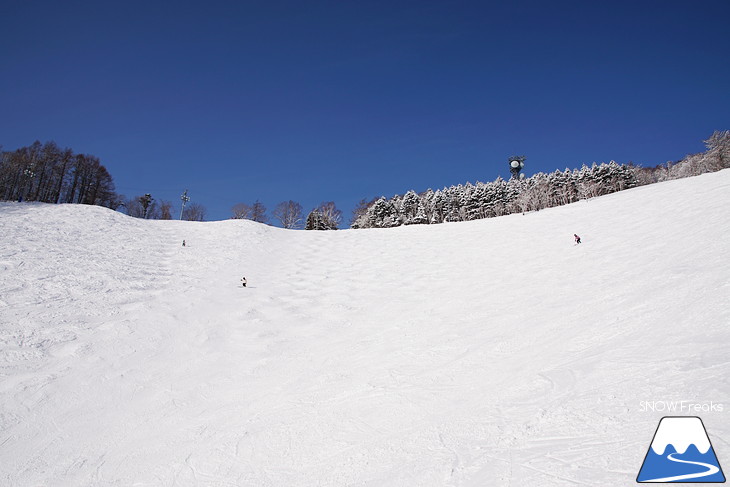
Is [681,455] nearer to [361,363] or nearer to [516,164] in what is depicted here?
[361,363]

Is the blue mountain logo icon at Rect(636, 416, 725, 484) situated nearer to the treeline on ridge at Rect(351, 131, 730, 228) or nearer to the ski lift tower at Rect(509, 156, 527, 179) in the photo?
the treeline on ridge at Rect(351, 131, 730, 228)

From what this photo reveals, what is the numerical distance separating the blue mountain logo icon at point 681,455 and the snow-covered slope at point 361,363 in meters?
0.16

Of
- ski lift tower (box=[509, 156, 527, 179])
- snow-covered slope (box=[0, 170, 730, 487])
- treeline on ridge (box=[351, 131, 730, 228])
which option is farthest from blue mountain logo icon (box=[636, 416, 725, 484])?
ski lift tower (box=[509, 156, 527, 179])

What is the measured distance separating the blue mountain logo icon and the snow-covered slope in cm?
16

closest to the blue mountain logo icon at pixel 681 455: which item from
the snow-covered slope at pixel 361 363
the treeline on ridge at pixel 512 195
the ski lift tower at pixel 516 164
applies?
the snow-covered slope at pixel 361 363

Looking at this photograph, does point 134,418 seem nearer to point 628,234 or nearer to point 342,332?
point 342,332

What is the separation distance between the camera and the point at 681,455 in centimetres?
412

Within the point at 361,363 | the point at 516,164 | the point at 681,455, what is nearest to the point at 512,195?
the point at 516,164

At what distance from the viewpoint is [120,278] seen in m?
15.3

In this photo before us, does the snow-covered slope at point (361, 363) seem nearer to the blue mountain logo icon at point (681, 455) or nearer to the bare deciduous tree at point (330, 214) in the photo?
the blue mountain logo icon at point (681, 455)

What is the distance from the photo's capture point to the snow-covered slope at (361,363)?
17.5 ft

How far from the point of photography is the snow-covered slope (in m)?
5.33

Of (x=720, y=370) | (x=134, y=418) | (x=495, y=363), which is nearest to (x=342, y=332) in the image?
(x=495, y=363)

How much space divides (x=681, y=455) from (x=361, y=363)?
6.96 meters
